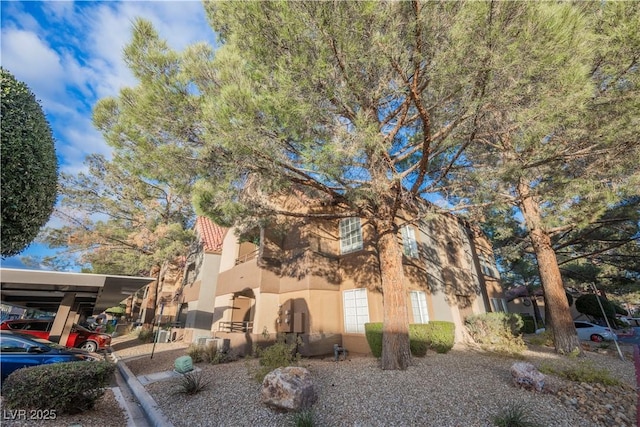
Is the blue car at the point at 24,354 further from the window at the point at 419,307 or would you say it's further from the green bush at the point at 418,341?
the window at the point at 419,307

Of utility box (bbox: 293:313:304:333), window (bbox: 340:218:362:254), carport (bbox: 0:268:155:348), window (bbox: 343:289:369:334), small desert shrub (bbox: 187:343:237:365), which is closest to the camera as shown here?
carport (bbox: 0:268:155:348)

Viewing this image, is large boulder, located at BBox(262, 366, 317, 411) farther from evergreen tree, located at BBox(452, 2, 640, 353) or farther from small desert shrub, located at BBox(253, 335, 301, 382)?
evergreen tree, located at BBox(452, 2, 640, 353)

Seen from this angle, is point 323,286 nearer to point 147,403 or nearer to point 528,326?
point 147,403

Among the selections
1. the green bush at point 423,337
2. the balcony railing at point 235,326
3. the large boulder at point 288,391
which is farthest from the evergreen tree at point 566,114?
the balcony railing at point 235,326

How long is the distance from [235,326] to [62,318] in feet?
24.2

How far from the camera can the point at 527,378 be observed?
607cm

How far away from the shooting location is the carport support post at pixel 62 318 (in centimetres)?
1178

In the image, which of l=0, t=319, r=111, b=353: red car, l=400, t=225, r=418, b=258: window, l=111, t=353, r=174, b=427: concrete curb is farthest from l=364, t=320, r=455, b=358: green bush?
l=0, t=319, r=111, b=353: red car

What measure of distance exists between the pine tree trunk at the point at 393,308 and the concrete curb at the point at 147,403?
17.6 feet

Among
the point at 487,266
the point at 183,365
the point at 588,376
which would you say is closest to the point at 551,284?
the point at 588,376

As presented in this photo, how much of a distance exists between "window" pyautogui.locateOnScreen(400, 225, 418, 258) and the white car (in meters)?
12.9

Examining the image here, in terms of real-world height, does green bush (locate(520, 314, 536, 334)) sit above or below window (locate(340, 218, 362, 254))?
below

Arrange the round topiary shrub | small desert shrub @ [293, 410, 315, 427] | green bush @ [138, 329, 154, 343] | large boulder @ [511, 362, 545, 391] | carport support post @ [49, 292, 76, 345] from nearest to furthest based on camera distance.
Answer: the round topiary shrub → small desert shrub @ [293, 410, 315, 427] → large boulder @ [511, 362, 545, 391] → carport support post @ [49, 292, 76, 345] → green bush @ [138, 329, 154, 343]

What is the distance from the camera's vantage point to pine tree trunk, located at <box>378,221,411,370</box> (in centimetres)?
762
